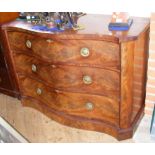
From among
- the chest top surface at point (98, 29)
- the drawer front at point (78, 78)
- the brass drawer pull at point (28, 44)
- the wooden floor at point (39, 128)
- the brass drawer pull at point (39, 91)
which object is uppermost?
the chest top surface at point (98, 29)

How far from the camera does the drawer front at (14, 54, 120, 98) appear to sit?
6.25 feet

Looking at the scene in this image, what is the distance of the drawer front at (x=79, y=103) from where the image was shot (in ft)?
6.71

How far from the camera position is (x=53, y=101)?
231 cm

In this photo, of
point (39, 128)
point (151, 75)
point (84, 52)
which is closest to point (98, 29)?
point (84, 52)

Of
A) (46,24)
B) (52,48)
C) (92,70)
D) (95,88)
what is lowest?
(95,88)

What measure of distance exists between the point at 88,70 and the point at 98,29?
328 millimetres

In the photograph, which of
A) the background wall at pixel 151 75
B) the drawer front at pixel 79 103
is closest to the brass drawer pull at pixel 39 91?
the drawer front at pixel 79 103

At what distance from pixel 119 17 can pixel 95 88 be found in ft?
1.91

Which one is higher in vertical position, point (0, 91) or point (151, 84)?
point (151, 84)

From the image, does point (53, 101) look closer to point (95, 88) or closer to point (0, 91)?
point (95, 88)

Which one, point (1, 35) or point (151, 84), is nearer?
point (151, 84)

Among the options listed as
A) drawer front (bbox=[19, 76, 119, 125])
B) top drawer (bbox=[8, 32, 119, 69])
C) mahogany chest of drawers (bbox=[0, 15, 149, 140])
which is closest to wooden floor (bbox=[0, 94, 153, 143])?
mahogany chest of drawers (bbox=[0, 15, 149, 140])

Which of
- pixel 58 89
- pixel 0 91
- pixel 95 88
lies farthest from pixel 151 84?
pixel 0 91

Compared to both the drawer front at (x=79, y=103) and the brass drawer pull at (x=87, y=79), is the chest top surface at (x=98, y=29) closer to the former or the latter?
the brass drawer pull at (x=87, y=79)
